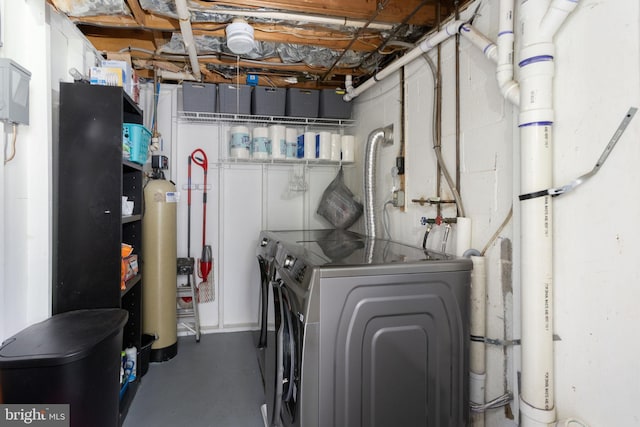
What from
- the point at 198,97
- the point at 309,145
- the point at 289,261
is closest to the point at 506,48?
the point at 289,261

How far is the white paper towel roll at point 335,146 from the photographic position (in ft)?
9.96

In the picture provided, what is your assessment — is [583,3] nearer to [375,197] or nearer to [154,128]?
[375,197]

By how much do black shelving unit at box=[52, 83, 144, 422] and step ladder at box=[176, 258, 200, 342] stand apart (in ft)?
4.06

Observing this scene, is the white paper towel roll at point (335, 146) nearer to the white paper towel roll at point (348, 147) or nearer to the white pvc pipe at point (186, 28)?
the white paper towel roll at point (348, 147)

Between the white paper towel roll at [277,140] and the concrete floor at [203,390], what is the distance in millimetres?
1764

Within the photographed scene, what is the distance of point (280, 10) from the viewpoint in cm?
191

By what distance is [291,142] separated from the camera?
3.10m

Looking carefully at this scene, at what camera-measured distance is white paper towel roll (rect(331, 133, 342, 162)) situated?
3037 millimetres

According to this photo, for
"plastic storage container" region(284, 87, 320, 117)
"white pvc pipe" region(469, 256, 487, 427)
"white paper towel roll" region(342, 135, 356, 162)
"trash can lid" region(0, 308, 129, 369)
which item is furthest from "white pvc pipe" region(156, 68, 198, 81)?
"white pvc pipe" region(469, 256, 487, 427)

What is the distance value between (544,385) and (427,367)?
0.40 meters

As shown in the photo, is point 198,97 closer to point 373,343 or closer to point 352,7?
point 352,7

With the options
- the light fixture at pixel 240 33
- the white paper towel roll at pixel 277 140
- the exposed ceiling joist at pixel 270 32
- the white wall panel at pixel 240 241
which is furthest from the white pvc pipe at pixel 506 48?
the white wall panel at pixel 240 241

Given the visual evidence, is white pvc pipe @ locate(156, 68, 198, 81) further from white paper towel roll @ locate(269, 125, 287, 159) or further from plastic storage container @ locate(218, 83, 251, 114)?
white paper towel roll @ locate(269, 125, 287, 159)

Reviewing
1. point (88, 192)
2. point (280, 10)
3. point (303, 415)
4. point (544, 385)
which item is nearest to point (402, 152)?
point (280, 10)
